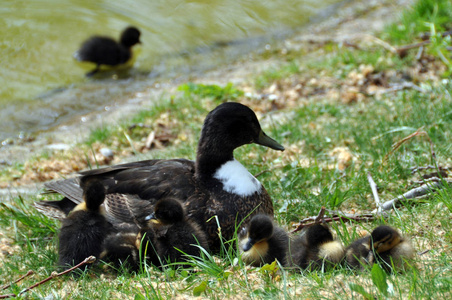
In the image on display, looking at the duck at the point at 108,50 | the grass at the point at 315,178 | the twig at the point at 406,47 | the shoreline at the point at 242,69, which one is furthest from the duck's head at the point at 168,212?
the duck at the point at 108,50

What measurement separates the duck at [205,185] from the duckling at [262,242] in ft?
0.94

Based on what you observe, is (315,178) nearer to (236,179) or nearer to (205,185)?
(236,179)

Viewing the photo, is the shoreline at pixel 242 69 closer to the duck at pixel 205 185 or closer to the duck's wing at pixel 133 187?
the duck's wing at pixel 133 187

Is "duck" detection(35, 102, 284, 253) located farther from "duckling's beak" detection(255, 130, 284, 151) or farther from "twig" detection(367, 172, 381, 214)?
"twig" detection(367, 172, 381, 214)

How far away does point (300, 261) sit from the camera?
3.52m

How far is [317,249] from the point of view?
3441mm

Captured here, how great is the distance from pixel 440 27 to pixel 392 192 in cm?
414

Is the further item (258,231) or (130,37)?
(130,37)

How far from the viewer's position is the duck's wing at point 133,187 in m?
4.04

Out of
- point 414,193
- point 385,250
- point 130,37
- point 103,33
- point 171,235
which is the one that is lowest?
point 103,33

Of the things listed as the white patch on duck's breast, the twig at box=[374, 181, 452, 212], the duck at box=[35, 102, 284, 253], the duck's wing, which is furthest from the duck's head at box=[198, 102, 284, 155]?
the twig at box=[374, 181, 452, 212]

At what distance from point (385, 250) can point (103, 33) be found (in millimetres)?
8080

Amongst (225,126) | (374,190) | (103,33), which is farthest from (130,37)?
(374,190)

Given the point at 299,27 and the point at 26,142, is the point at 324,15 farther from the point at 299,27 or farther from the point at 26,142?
the point at 26,142
